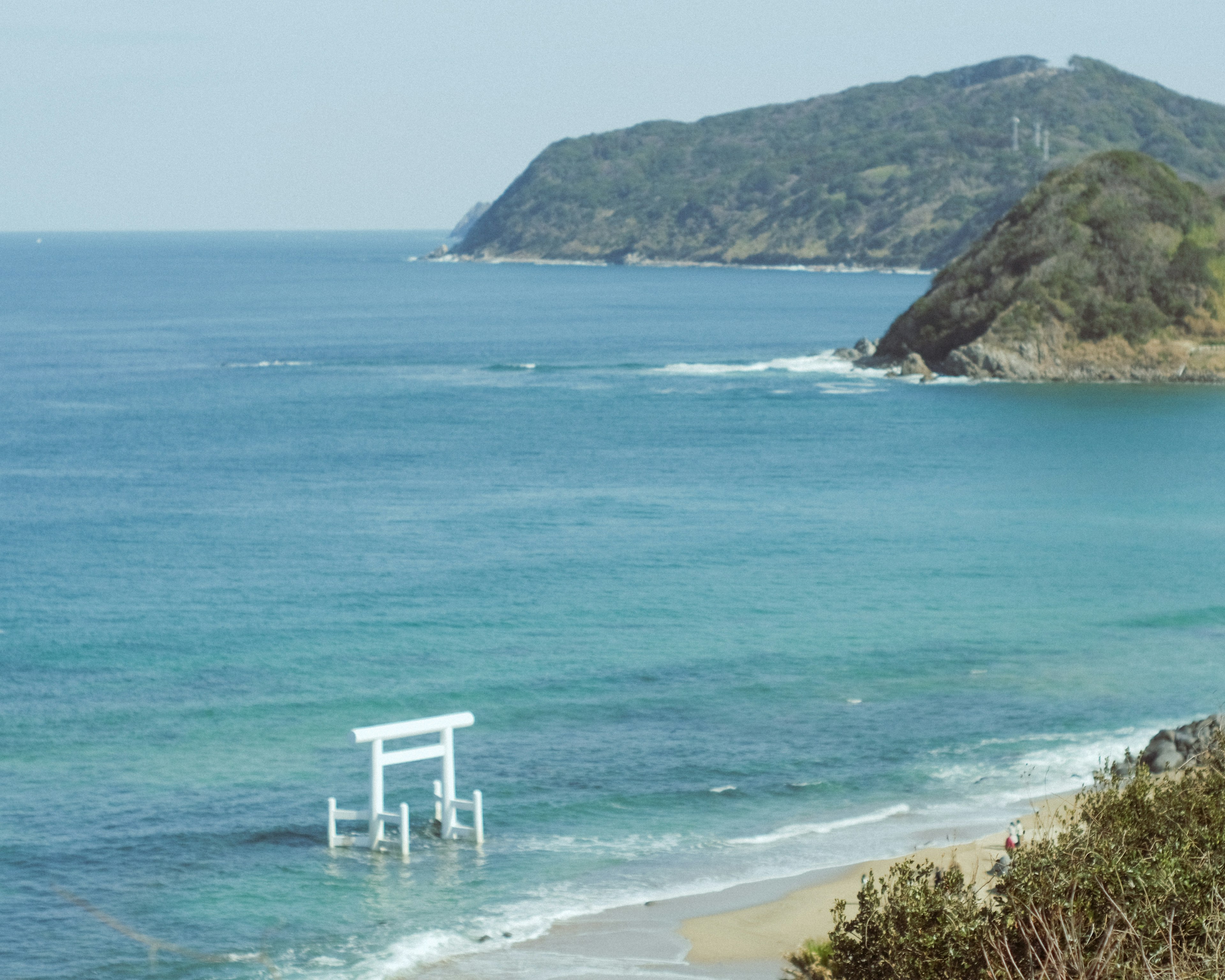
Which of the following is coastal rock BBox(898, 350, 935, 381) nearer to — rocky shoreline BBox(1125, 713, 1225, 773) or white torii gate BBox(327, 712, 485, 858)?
rocky shoreline BBox(1125, 713, 1225, 773)

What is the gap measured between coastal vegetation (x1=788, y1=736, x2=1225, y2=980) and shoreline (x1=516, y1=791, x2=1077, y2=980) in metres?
3.69

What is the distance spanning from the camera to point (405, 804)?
30125 millimetres

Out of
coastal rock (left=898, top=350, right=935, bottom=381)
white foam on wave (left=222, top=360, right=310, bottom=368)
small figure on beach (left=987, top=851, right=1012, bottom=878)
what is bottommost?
small figure on beach (left=987, top=851, right=1012, bottom=878)

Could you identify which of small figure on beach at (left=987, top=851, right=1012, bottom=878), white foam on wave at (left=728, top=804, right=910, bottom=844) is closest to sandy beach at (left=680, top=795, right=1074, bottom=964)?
small figure on beach at (left=987, top=851, right=1012, bottom=878)

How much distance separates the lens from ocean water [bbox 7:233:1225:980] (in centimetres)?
2873

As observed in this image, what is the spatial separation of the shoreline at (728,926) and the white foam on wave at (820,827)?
1.85 meters

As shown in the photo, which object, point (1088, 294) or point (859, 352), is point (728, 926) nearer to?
point (1088, 294)

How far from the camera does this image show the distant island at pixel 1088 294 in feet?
369

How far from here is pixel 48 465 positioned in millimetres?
77250

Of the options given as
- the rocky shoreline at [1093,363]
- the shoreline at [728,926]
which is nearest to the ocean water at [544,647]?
the shoreline at [728,926]

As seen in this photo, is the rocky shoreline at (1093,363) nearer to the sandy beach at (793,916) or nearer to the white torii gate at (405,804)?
the sandy beach at (793,916)

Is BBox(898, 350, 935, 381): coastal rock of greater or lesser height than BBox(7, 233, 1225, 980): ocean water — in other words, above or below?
above

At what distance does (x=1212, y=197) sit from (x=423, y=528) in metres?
92.8

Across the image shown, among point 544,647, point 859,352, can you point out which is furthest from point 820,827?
point 859,352
